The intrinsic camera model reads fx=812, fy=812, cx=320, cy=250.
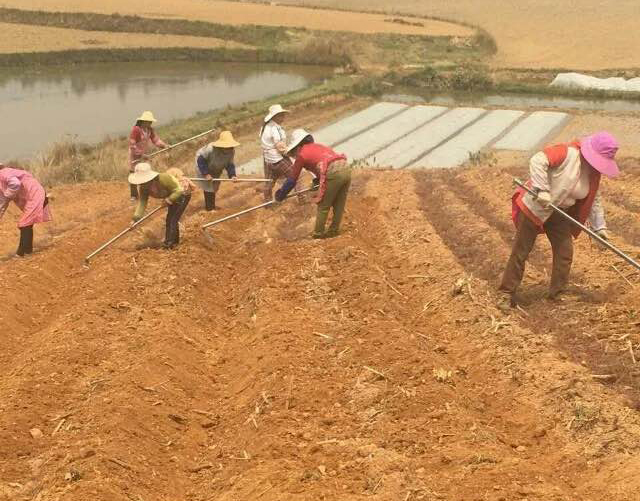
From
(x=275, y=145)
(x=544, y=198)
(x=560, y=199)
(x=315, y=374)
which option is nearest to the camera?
(x=315, y=374)

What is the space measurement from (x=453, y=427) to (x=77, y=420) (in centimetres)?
272

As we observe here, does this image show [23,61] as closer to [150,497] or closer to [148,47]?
[148,47]

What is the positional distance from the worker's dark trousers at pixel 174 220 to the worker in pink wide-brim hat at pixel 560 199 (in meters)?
3.89

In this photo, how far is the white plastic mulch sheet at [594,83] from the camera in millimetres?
26297

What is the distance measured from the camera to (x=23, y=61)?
29609 millimetres

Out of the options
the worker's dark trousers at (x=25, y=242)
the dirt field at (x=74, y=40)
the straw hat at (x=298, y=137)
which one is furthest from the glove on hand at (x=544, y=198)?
the dirt field at (x=74, y=40)

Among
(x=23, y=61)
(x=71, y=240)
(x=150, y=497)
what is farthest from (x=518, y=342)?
(x=23, y=61)

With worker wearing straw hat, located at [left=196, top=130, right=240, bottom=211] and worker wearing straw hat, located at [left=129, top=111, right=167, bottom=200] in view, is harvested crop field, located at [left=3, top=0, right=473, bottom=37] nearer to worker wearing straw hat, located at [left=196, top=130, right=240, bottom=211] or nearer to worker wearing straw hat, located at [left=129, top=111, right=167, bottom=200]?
worker wearing straw hat, located at [left=129, top=111, right=167, bottom=200]

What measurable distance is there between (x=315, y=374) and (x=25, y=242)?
5471mm

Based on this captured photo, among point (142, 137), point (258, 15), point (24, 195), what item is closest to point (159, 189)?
point (24, 195)

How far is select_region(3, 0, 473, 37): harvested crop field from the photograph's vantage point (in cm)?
3788

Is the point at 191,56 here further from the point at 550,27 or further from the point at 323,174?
the point at 323,174

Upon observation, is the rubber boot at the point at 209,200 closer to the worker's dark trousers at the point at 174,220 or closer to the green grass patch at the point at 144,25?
the worker's dark trousers at the point at 174,220

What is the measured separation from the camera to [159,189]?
30.9 feet
